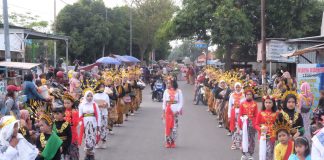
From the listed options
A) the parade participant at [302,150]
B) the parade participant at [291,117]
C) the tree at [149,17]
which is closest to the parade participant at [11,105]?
the parade participant at [291,117]

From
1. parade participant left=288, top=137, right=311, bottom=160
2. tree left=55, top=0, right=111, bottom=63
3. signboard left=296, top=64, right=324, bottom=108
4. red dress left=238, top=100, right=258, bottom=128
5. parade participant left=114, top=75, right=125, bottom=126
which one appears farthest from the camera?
tree left=55, top=0, right=111, bottom=63

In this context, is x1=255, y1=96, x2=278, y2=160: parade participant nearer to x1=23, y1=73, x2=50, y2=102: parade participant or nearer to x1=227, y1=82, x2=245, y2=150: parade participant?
x1=227, y1=82, x2=245, y2=150: parade participant

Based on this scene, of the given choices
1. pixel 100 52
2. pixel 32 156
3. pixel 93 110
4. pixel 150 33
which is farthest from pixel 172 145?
pixel 150 33

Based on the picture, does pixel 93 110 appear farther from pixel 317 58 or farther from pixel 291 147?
pixel 317 58

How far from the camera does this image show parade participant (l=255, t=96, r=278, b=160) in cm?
928

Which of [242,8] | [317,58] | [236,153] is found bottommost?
[236,153]

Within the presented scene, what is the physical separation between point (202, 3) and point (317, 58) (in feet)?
36.7

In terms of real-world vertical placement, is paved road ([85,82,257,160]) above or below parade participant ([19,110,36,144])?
below

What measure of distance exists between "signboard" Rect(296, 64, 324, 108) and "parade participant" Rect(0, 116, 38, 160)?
1292 cm

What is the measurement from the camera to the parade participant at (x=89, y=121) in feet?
35.5

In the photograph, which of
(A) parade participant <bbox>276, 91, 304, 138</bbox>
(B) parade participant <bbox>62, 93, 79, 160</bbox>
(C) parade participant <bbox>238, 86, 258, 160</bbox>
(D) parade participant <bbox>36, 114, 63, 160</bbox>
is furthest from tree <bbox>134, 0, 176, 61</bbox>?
(D) parade participant <bbox>36, 114, 63, 160</bbox>

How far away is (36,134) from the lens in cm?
809

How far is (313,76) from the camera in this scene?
18.0m

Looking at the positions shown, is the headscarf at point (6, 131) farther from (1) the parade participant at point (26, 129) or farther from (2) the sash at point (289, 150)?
(2) the sash at point (289, 150)
